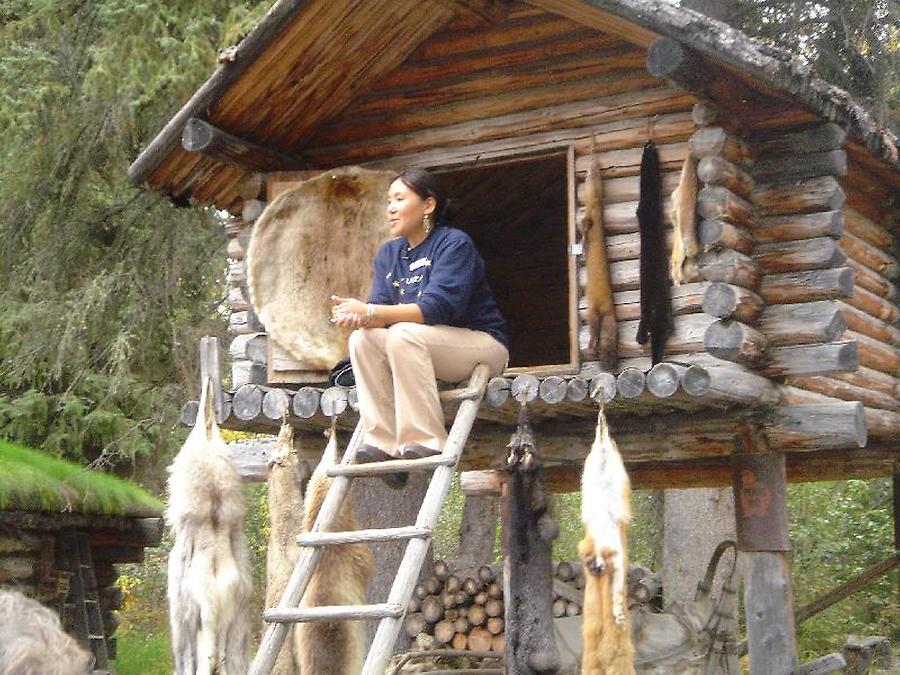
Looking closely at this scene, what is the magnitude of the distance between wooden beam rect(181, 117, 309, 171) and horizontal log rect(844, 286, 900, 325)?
13.5 feet

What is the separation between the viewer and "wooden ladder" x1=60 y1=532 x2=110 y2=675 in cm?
1196

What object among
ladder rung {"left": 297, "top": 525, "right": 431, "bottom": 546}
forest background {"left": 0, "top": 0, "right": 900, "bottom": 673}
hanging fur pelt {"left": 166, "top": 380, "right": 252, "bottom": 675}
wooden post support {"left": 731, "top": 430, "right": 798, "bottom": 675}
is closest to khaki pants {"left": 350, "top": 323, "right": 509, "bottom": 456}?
ladder rung {"left": 297, "top": 525, "right": 431, "bottom": 546}

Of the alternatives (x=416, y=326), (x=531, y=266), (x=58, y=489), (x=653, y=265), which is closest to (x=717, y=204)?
(x=653, y=265)

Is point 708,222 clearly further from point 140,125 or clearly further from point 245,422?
point 140,125

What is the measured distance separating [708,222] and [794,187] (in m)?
0.77

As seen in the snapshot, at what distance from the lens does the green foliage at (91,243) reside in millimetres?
13070

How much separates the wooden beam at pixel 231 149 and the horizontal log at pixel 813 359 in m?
3.77

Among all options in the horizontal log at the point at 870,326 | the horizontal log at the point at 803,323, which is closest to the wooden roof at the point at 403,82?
the horizontal log at the point at 870,326

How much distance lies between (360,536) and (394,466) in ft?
1.54

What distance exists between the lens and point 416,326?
24.1ft

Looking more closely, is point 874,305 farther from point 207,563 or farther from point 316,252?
point 207,563

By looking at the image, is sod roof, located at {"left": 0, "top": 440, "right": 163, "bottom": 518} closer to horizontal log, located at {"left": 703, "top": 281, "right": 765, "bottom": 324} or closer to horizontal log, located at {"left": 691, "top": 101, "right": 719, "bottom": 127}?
horizontal log, located at {"left": 703, "top": 281, "right": 765, "bottom": 324}

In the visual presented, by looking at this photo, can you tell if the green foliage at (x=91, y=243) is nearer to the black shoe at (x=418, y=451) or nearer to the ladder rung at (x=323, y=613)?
the black shoe at (x=418, y=451)

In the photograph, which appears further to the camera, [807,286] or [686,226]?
[807,286]
